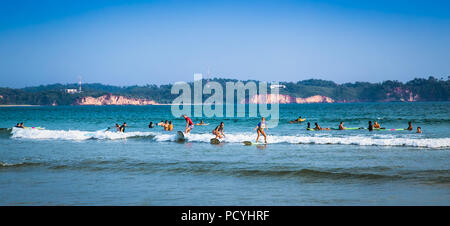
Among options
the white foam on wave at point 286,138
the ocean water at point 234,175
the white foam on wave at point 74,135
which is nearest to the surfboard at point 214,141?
the white foam on wave at point 286,138

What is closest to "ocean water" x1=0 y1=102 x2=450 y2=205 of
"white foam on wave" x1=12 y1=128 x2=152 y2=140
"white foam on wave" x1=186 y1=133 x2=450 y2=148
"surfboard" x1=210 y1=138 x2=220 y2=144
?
"white foam on wave" x1=186 y1=133 x2=450 y2=148

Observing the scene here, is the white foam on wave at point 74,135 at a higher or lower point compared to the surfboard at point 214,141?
lower

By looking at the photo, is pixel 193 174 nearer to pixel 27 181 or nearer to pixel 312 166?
pixel 312 166

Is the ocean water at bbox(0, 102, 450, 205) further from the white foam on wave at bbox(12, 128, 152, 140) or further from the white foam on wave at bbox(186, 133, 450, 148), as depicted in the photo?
the white foam on wave at bbox(12, 128, 152, 140)

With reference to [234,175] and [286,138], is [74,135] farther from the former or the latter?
[234,175]

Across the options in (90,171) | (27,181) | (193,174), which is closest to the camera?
(27,181)

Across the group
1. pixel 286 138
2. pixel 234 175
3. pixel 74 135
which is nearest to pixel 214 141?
pixel 286 138

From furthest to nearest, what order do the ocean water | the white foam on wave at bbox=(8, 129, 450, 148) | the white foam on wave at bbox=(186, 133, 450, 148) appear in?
the white foam on wave at bbox=(8, 129, 450, 148) → the white foam on wave at bbox=(186, 133, 450, 148) → the ocean water

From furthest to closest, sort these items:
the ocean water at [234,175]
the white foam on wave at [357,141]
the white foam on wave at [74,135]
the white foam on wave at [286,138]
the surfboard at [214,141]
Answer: the white foam on wave at [74,135], the surfboard at [214,141], the white foam on wave at [286,138], the white foam on wave at [357,141], the ocean water at [234,175]

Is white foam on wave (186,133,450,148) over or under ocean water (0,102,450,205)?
over

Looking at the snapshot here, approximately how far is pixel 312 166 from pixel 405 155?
214 inches

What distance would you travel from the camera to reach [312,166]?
15164 mm

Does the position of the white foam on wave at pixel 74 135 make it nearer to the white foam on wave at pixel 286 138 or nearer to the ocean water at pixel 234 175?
the white foam on wave at pixel 286 138
